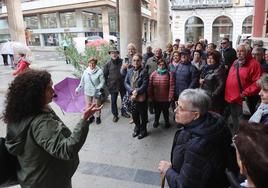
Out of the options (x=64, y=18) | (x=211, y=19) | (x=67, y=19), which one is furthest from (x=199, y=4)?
(x=64, y=18)

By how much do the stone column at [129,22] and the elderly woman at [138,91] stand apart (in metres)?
3.47

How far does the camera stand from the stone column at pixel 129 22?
8438 mm

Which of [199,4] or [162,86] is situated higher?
[199,4]


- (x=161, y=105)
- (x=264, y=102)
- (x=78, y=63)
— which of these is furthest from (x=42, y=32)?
(x=264, y=102)

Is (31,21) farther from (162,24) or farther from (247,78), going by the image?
(247,78)

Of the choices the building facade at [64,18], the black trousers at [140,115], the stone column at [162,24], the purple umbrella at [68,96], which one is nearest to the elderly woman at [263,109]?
the purple umbrella at [68,96]

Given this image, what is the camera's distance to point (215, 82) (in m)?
4.85

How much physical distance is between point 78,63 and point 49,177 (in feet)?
20.7

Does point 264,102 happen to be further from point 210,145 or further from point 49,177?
point 49,177

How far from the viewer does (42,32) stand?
39.5 m

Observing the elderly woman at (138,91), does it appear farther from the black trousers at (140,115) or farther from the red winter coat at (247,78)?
the red winter coat at (247,78)

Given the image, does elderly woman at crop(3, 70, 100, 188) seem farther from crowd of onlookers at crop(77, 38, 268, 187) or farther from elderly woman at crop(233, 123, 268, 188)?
elderly woman at crop(233, 123, 268, 188)

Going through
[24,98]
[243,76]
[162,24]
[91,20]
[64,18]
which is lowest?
[243,76]

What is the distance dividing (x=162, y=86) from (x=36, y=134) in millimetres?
3881
